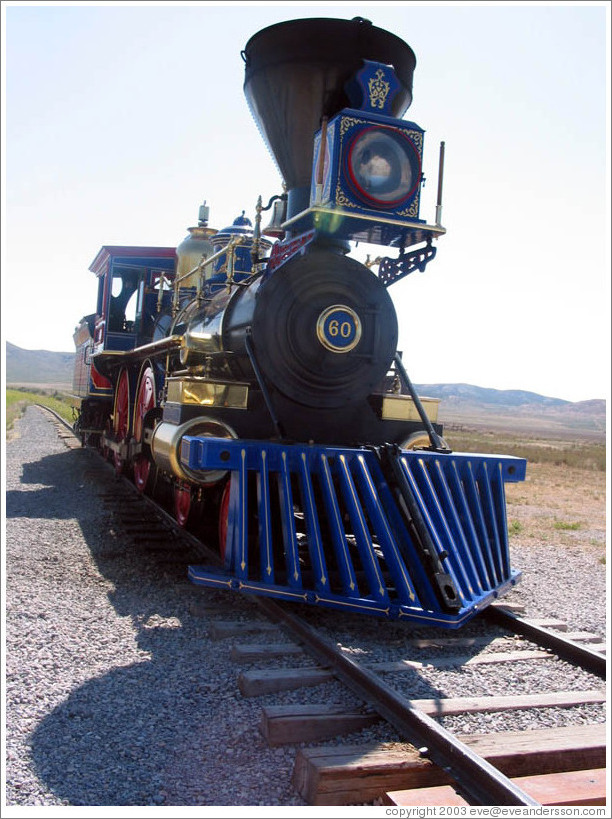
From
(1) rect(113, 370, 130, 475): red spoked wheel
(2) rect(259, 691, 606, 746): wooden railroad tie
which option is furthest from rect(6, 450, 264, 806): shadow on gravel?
(1) rect(113, 370, 130, 475): red spoked wheel

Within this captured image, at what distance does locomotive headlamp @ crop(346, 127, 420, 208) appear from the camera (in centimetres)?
491

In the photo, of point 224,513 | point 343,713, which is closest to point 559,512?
point 224,513

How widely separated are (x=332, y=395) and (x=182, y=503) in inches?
84.0

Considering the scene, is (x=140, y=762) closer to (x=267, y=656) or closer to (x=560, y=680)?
(x=267, y=656)

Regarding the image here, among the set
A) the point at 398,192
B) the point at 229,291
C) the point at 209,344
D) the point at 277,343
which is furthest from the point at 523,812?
the point at 229,291

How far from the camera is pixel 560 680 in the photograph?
3.82 meters

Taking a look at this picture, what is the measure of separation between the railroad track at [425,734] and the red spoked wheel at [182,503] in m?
2.24

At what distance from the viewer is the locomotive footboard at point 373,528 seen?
428 centimetres

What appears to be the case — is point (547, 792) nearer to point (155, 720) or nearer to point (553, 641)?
point (155, 720)

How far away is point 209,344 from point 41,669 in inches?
116

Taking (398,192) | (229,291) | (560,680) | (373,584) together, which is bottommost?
(560,680)

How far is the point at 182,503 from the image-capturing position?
6.86 metres

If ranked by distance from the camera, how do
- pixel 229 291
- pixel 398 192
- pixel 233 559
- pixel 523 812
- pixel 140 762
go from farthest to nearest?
pixel 229 291 → pixel 398 192 → pixel 233 559 → pixel 140 762 → pixel 523 812

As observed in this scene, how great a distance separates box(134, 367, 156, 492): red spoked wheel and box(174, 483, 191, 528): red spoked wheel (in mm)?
1050
